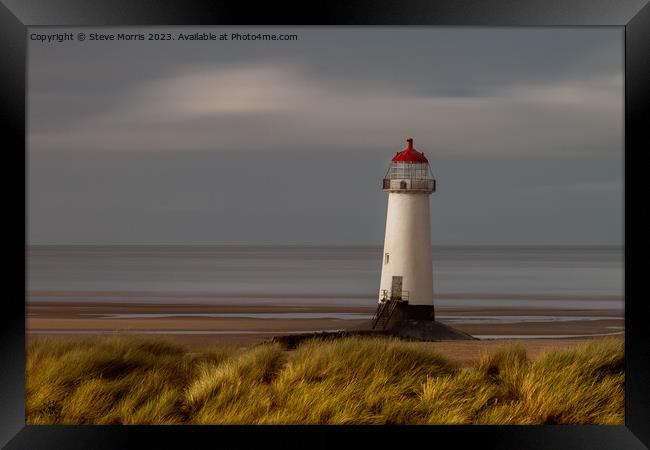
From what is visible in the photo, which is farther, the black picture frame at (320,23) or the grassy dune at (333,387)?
the grassy dune at (333,387)

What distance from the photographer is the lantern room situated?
1324cm

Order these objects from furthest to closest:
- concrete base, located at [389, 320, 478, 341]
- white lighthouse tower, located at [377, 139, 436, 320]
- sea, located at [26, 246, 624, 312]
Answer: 1. sea, located at [26, 246, 624, 312]
2. concrete base, located at [389, 320, 478, 341]
3. white lighthouse tower, located at [377, 139, 436, 320]

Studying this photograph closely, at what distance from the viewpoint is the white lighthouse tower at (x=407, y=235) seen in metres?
13.1

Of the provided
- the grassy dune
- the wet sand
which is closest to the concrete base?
the wet sand

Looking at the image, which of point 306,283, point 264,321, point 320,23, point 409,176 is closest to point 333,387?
point 320,23

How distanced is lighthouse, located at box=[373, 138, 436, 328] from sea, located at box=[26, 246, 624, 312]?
10.3m

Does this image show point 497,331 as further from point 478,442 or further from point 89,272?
point 89,272

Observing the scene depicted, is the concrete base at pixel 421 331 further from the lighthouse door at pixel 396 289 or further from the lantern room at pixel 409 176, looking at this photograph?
the lantern room at pixel 409 176

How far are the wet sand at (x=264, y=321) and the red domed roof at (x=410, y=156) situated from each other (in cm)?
382

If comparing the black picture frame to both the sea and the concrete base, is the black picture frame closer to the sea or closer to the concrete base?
the concrete base

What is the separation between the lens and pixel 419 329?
1367 cm

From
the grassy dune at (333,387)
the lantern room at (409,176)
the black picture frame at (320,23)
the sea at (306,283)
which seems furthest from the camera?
the sea at (306,283)

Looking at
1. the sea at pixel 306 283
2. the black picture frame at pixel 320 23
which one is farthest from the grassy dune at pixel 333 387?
the sea at pixel 306 283

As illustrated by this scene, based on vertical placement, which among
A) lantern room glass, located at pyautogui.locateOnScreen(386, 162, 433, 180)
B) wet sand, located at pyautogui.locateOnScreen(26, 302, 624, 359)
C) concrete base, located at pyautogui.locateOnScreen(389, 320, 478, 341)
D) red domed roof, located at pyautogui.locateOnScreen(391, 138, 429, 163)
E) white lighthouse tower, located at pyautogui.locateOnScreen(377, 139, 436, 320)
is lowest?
wet sand, located at pyautogui.locateOnScreen(26, 302, 624, 359)
